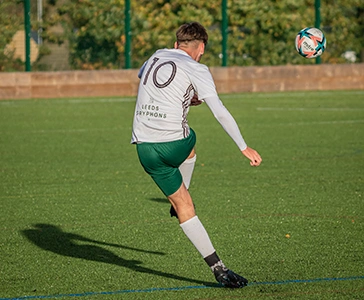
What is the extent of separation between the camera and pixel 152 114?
6.25 meters

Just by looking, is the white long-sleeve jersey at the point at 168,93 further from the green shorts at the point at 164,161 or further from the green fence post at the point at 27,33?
the green fence post at the point at 27,33

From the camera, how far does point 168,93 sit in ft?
20.3

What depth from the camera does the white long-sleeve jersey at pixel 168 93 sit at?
20.1ft

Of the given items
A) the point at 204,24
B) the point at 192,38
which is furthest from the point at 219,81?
the point at 192,38

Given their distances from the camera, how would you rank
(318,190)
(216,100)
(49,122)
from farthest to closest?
1. (49,122)
2. (318,190)
3. (216,100)

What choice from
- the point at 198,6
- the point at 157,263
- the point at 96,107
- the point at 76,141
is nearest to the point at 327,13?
the point at 198,6

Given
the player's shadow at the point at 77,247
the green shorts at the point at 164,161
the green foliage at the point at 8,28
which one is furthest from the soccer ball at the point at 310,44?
the green foliage at the point at 8,28

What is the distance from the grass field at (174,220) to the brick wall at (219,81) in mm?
4822

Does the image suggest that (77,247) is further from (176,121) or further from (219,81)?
(219,81)

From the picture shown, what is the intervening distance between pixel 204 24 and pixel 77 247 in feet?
59.1

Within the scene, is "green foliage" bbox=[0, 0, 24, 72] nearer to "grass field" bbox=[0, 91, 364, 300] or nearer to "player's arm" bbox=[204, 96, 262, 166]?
"grass field" bbox=[0, 91, 364, 300]

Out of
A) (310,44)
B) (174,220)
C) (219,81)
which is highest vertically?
(310,44)

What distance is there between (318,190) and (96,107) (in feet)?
37.3

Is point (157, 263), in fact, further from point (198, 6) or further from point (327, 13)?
point (327, 13)
